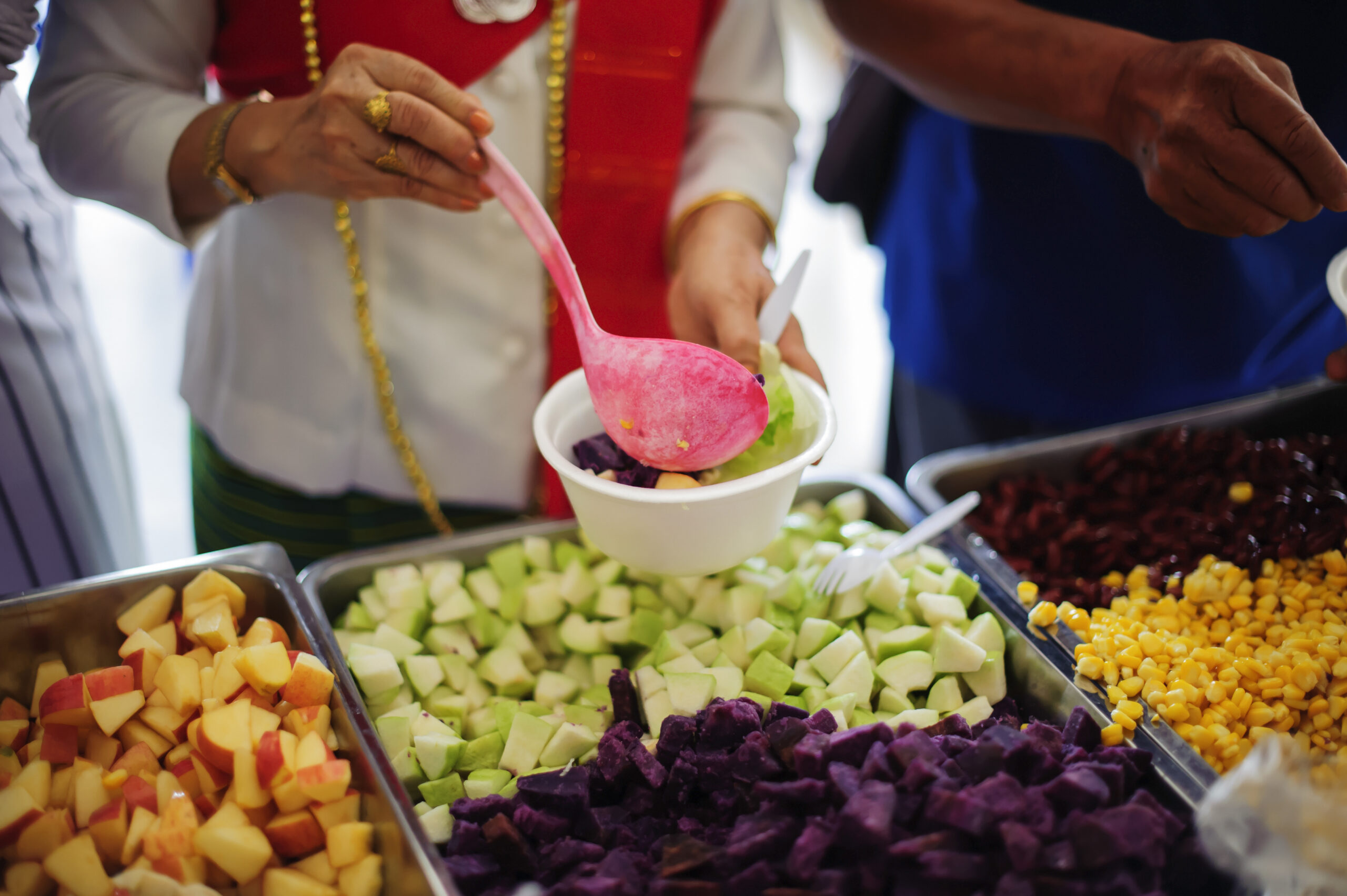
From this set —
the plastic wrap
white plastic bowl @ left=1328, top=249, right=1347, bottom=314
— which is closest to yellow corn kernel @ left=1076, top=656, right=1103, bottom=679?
the plastic wrap

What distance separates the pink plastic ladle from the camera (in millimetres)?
982

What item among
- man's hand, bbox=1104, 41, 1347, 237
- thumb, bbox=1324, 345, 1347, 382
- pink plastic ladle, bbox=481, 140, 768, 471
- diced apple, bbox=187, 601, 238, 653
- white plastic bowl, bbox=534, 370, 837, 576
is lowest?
thumb, bbox=1324, 345, 1347, 382

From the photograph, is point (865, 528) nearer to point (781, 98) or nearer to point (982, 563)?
point (982, 563)

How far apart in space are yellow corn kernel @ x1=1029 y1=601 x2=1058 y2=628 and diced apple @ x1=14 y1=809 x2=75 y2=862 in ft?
3.61

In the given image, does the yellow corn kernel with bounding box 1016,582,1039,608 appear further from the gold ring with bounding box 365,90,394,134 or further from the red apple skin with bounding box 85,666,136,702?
the red apple skin with bounding box 85,666,136,702

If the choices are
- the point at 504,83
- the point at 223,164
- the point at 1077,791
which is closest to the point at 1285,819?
the point at 1077,791

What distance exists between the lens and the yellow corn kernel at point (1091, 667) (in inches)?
41.7

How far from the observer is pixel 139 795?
0.90 meters

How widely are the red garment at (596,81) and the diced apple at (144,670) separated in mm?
701

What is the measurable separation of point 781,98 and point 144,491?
2.68 m

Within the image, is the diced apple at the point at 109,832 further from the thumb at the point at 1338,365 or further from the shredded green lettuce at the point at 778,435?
the thumb at the point at 1338,365

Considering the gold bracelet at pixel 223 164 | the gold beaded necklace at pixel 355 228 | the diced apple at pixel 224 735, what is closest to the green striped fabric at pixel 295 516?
the gold beaded necklace at pixel 355 228

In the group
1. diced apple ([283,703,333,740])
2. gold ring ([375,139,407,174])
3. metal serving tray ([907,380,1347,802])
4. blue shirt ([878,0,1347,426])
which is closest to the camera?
diced apple ([283,703,333,740])

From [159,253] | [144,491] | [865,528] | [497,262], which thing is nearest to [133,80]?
[497,262]
